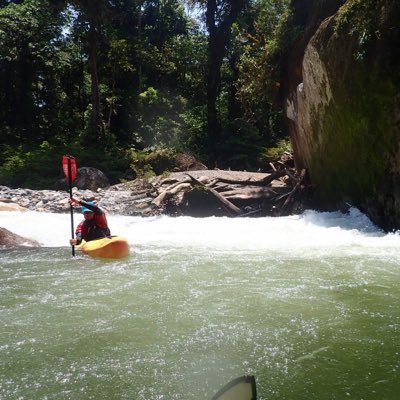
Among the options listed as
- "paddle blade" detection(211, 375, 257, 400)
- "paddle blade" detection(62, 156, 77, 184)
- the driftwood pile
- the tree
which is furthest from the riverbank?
"paddle blade" detection(211, 375, 257, 400)

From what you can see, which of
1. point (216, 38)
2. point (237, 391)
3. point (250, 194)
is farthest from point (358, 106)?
point (216, 38)

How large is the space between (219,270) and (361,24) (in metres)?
5.27

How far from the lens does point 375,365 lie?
3.15 m

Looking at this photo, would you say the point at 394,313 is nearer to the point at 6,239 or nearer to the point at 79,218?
the point at 6,239

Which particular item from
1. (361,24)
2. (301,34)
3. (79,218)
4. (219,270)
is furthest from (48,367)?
(301,34)

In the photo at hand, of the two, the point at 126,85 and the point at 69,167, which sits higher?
the point at 126,85

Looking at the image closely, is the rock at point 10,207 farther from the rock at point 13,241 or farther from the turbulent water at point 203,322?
the turbulent water at point 203,322

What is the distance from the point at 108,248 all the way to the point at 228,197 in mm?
6061

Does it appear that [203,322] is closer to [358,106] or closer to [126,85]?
[358,106]

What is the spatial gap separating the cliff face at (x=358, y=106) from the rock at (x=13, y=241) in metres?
6.41

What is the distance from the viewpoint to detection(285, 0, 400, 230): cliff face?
7.78m

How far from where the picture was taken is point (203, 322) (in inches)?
160

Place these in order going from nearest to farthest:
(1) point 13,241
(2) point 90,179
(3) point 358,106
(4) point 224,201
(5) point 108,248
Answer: (5) point 108,248 → (1) point 13,241 → (3) point 358,106 → (4) point 224,201 → (2) point 90,179

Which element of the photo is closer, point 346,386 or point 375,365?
point 346,386
